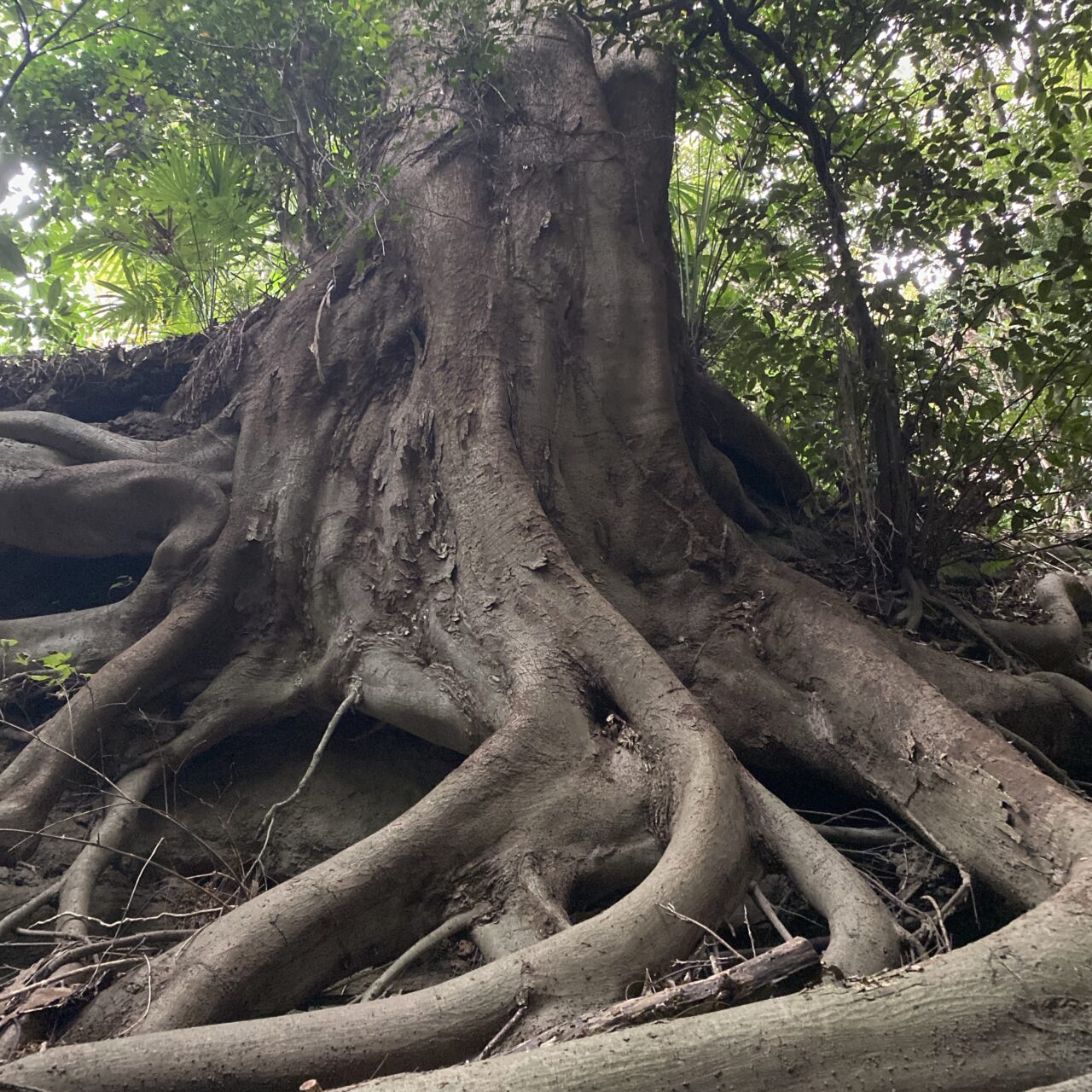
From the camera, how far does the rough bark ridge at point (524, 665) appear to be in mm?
1727

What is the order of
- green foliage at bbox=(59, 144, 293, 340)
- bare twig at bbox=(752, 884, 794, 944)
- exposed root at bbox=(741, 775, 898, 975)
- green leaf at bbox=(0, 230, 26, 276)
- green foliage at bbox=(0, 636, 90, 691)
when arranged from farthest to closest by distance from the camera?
green foliage at bbox=(59, 144, 293, 340), green foliage at bbox=(0, 636, 90, 691), green leaf at bbox=(0, 230, 26, 276), bare twig at bbox=(752, 884, 794, 944), exposed root at bbox=(741, 775, 898, 975)

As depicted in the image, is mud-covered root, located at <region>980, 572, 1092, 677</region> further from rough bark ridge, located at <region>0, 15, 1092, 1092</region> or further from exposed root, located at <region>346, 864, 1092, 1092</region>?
exposed root, located at <region>346, 864, 1092, 1092</region>

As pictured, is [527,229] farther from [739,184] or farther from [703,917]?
[703,917]

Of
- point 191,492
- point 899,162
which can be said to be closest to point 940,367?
point 899,162

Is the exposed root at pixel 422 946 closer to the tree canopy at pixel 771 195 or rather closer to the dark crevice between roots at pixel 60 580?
the tree canopy at pixel 771 195

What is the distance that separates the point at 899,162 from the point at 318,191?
313 centimetres

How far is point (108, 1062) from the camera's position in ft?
5.69

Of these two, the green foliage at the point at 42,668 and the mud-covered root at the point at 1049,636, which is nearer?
the green foliage at the point at 42,668

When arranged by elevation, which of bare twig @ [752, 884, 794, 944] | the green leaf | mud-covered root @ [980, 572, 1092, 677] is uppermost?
the green leaf

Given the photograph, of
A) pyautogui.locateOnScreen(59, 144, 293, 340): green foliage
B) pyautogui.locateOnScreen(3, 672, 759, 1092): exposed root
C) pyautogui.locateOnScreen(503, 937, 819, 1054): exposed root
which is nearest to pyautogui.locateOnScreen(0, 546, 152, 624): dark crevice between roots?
pyautogui.locateOnScreen(59, 144, 293, 340): green foliage

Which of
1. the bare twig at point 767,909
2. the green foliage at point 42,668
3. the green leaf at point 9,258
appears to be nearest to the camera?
the bare twig at point 767,909

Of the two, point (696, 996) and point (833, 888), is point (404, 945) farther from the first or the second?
point (833, 888)

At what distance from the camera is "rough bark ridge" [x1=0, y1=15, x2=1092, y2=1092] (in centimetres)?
173

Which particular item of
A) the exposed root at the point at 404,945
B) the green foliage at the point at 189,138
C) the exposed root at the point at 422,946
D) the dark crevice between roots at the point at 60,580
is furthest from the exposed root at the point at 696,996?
the green foliage at the point at 189,138
